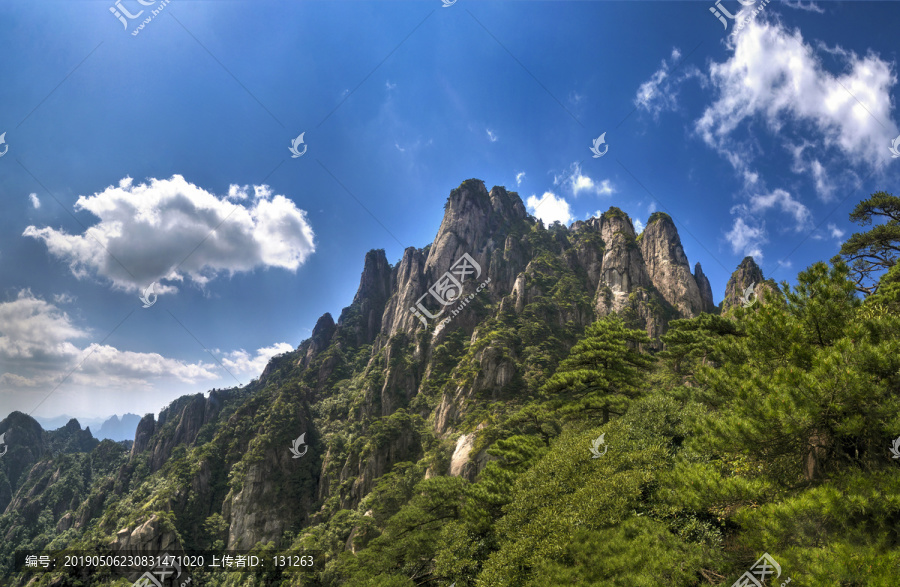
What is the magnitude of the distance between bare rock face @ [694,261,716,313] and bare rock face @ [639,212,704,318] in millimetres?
2760

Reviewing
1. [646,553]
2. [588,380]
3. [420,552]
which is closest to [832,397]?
[646,553]

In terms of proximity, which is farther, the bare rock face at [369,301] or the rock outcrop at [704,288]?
the bare rock face at [369,301]

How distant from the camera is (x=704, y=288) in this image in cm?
6681

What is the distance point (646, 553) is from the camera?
8234 millimetres

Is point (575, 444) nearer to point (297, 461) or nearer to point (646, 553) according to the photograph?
point (646, 553)

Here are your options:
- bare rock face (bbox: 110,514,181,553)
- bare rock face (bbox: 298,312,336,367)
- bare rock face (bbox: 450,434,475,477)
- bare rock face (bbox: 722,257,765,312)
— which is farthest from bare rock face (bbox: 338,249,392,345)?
bare rock face (bbox: 722,257,765,312)

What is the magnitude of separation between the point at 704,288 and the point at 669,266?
10312mm

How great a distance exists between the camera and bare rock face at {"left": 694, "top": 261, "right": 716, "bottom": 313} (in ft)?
207
